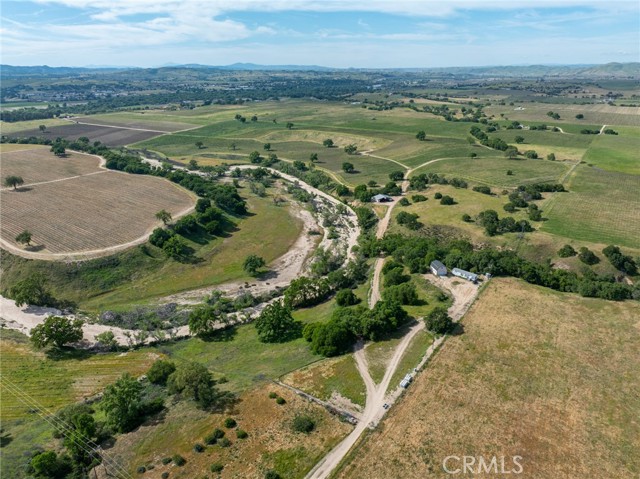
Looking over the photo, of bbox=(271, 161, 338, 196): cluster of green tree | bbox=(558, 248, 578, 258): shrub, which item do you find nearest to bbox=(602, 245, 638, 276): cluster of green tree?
bbox=(558, 248, 578, 258): shrub

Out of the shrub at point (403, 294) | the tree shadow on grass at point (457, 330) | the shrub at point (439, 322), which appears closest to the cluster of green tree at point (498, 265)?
the shrub at point (403, 294)

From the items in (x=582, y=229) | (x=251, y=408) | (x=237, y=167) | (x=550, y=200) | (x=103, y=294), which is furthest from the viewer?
(x=237, y=167)

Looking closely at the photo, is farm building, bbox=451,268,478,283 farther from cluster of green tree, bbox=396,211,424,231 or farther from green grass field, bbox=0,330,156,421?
green grass field, bbox=0,330,156,421

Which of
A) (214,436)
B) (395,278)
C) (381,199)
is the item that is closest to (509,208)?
(381,199)

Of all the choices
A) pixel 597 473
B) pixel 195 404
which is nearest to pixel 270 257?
pixel 195 404

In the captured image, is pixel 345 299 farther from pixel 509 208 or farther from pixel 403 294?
pixel 509 208

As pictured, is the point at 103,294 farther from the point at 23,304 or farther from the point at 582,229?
the point at 582,229

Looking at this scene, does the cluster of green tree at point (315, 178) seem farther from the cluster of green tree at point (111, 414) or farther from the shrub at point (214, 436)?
the shrub at point (214, 436)
